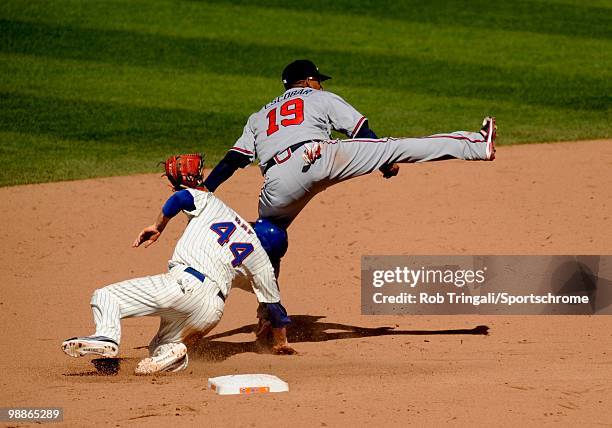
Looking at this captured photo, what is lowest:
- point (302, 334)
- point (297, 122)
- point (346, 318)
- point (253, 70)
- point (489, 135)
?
point (302, 334)

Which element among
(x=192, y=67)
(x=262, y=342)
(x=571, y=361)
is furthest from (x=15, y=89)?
(x=571, y=361)

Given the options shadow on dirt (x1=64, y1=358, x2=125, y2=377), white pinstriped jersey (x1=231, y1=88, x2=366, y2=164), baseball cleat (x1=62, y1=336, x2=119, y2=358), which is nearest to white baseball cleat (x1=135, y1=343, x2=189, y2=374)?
shadow on dirt (x1=64, y1=358, x2=125, y2=377)

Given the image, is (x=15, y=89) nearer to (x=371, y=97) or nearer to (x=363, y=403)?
(x=371, y=97)

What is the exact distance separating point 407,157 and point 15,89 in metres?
8.32

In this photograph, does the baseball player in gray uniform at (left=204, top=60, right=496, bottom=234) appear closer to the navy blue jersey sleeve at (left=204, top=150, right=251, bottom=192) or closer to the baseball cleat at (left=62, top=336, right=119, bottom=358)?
the navy blue jersey sleeve at (left=204, top=150, right=251, bottom=192)

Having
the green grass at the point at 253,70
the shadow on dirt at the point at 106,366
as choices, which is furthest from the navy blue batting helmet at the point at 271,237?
the green grass at the point at 253,70

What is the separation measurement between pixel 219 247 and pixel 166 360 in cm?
73

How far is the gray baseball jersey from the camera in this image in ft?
20.8

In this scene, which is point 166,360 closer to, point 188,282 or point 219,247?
point 188,282

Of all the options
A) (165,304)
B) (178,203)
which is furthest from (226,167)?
(165,304)

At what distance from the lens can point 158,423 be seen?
539 cm

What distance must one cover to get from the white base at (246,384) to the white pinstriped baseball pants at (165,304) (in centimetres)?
65

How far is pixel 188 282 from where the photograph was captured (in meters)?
6.47

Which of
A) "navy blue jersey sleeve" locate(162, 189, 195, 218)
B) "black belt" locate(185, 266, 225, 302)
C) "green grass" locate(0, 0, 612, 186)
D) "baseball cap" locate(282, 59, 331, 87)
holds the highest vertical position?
"green grass" locate(0, 0, 612, 186)
